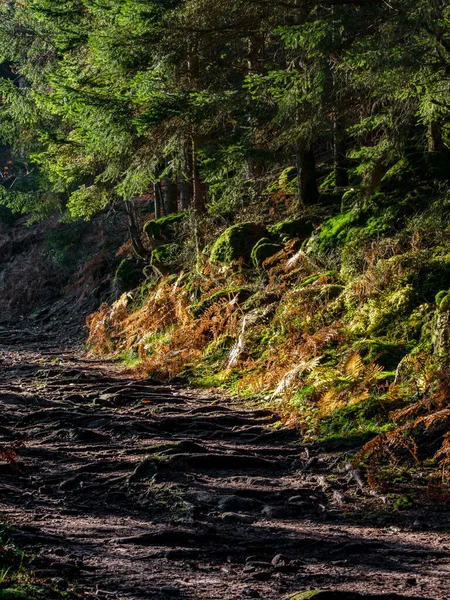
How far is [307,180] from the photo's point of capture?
13.4 metres

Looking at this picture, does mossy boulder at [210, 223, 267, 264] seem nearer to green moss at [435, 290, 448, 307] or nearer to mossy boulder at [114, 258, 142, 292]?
mossy boulder at [114, 258, 142, 292]

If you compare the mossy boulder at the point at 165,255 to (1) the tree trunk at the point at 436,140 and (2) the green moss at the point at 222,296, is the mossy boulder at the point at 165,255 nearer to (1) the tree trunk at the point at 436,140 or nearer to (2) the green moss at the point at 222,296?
(2) the green moss at the point at 222,296

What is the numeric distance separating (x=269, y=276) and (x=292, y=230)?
175 cm

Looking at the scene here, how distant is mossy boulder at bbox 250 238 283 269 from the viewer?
40.3 ft

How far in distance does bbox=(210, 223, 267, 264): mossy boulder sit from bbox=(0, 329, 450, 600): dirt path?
474cm

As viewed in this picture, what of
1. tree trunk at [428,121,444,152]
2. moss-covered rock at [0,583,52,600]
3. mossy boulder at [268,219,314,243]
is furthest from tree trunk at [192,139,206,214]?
moss-covered rock at [0,583,52,600]

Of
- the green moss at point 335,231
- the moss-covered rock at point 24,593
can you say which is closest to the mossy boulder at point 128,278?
the green moss at point 335,231

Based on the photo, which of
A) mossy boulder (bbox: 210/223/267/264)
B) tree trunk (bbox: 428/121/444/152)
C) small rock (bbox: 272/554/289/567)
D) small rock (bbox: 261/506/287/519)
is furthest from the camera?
mossy boulder (bbox: 210/223/267/264)

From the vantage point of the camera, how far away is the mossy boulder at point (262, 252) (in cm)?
1230

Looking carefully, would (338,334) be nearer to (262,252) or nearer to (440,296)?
(440,296)

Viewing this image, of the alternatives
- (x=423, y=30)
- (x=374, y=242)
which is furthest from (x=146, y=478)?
(x=423, y=30)

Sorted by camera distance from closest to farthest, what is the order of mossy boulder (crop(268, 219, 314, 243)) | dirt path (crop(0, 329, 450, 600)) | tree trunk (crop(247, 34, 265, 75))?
1. dirt path (crop(0, 329, 450, 600))
2. mossy boulder (crop(268, 219, 314, 243))
3. tree trunk (crop(247, 34, 265, 75))

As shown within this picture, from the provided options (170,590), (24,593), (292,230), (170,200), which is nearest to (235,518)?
(170,590)

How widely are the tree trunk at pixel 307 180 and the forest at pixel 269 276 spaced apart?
0.04 metres
